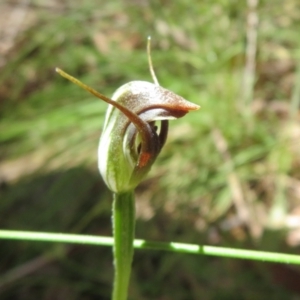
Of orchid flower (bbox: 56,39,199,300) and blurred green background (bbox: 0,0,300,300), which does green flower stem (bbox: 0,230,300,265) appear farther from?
blurred green background (bbox: 0,0,300,300)

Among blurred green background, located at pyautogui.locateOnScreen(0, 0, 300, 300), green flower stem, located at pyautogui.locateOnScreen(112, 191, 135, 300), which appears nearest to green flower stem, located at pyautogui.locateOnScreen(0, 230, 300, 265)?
green flower stem, located at pyautogui.locateOnScreen(112, 191, 135, 300)

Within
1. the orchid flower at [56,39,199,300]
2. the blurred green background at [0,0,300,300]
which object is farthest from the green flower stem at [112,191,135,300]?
the blurred green background at [0,0,300,300]

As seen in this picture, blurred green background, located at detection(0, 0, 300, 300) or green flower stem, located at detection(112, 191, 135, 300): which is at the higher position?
green flower stem, located at detection(112, 191, 135, 300)

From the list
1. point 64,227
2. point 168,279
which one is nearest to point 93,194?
point 64,227

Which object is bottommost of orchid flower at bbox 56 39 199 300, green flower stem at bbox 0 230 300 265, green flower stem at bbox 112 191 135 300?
green flower stem at bbox 0 230 300 265

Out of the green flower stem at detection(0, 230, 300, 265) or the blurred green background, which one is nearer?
the green flower stem at detection(0, 230, 300, 265)

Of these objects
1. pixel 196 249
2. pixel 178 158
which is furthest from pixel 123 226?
pixel 178 158

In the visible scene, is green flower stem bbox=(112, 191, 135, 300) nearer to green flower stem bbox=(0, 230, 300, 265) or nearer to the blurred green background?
green flower stem bbox=(0, 230, 300, 265)

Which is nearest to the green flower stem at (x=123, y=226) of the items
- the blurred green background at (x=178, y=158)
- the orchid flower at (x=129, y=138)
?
the orchid flower at (x=129, y=138)

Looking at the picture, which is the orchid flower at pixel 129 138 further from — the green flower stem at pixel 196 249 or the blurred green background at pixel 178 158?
the blurred green background at pixel 178 158
